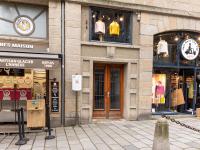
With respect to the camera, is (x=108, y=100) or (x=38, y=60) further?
(x=108, y=100)

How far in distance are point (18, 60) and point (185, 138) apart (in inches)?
233

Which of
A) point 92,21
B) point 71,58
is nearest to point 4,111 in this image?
point 71,58

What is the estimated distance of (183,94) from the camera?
1130 centimetres

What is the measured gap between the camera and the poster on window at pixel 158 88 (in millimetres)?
10766

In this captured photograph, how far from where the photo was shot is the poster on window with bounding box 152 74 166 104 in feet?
35.3

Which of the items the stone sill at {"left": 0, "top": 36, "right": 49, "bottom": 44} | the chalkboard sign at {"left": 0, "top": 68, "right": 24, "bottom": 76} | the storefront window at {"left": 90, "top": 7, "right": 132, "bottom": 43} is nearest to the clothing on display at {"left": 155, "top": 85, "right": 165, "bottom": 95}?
the storefront window at {"left": 90, "top": 7, "right": 132, "bottom": 43}

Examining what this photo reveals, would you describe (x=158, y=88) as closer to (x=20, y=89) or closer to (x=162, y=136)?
(x=162, y=136)

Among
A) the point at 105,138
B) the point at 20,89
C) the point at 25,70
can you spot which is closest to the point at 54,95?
the point at 20,89

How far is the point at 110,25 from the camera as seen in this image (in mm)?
9812

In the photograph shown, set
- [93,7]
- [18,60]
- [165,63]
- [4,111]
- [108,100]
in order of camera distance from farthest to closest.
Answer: [165,63] → [108,100] → [93,7] → [4,111] → [18,60]

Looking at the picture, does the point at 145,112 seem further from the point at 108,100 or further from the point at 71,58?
the point at 71,58

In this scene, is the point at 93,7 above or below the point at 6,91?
above

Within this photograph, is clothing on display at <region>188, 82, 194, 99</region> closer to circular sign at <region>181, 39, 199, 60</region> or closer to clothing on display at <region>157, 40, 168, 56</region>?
circular sign at <region>181, 39, 199, 60</region>

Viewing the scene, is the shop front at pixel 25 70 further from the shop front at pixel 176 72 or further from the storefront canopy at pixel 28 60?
the shop front at pixel 176 72
